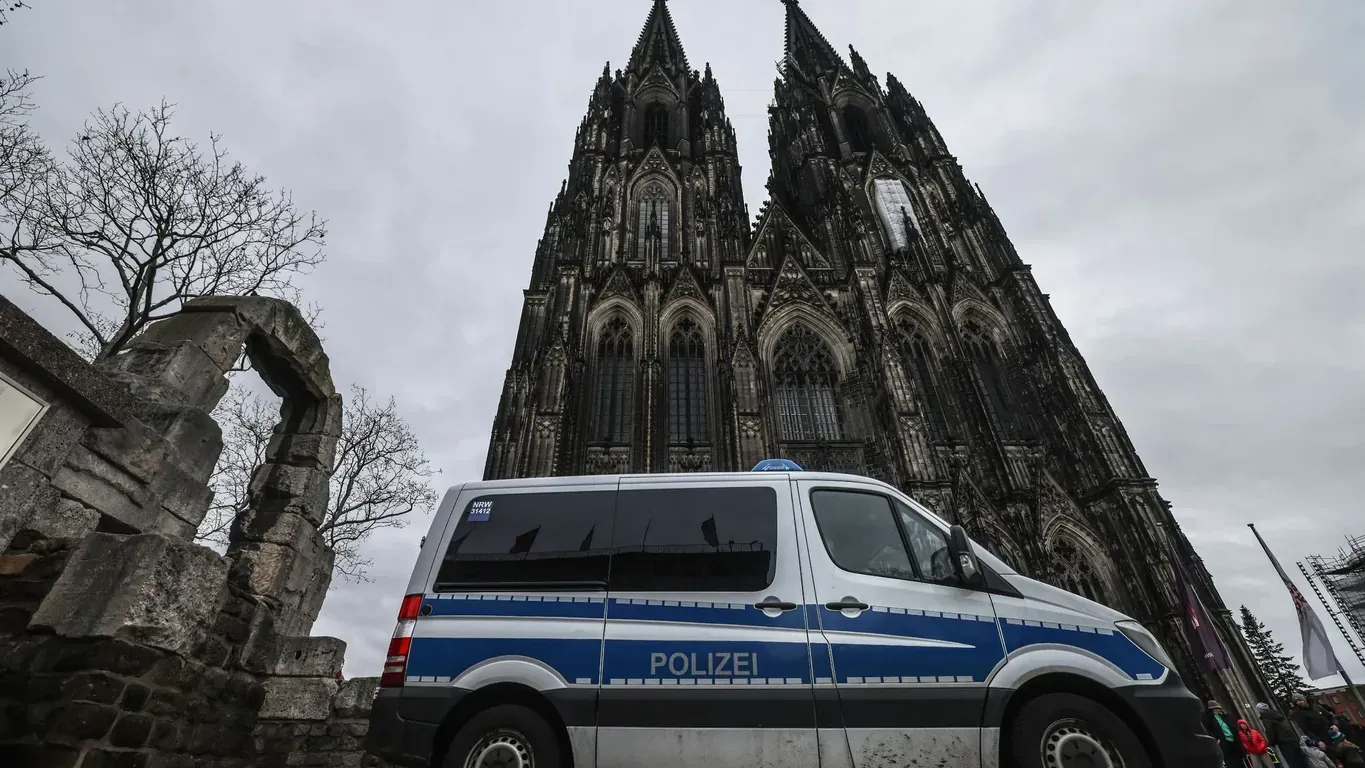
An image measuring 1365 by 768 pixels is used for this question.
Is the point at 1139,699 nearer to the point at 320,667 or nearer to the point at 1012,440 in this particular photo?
the point at 320,667

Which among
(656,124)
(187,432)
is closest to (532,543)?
(187,432)

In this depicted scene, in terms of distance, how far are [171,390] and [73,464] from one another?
96 cm

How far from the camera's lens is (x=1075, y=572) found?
15.7 metres

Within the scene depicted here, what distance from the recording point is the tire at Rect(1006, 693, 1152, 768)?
10.0 ft

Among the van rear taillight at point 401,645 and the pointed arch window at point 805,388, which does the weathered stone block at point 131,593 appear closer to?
the van rear taillight at point 401,645

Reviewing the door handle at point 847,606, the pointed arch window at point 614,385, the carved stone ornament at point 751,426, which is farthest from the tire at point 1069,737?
the pointed arch window at point 614,385

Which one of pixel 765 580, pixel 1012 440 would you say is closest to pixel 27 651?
pixel 765 580

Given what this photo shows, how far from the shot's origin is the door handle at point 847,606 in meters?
3.41

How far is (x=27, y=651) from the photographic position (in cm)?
326

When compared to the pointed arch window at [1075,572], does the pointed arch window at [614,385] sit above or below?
above

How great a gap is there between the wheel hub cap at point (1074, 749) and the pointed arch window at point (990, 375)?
57.5 ft

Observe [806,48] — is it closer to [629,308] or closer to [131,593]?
[629,308]

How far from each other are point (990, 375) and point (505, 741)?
21244 millimetres

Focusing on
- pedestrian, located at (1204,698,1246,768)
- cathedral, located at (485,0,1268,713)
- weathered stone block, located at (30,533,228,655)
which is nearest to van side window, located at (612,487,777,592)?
weathered stone block, located at (30,533,228,655)
